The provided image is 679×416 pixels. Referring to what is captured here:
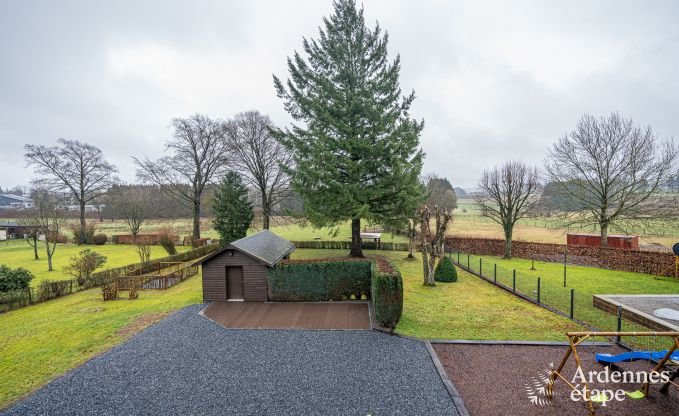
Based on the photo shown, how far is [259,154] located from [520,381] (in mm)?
27958

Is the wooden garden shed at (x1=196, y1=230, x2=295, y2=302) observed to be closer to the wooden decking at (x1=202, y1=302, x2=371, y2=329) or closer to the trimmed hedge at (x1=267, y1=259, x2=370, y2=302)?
the wooden decking at (x1=202, y1=302, x2=371, y2=329)

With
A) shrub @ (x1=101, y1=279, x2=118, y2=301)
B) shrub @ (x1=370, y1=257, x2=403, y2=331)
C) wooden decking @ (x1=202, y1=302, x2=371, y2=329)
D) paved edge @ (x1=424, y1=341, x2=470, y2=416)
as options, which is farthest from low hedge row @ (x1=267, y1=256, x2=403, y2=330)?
shrub @ (x1=101, y1=279, x2=118, y2=301)

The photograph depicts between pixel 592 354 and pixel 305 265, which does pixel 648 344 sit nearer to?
pixel 592 354

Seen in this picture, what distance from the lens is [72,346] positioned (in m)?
8.92

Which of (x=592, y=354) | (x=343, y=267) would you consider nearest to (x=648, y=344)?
(x=592, y=354)

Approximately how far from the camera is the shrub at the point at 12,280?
13.3 metres

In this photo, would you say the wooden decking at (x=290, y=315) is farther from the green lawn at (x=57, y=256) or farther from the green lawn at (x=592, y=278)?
the green lawn at (x=57, y=256)

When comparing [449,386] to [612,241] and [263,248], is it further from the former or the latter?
[612,241]

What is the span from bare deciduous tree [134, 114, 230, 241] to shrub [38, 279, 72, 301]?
14.7m

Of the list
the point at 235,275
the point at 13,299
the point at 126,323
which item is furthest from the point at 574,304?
the point at 13,299

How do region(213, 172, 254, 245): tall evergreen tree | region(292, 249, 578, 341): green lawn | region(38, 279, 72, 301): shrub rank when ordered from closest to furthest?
1. region(292, 249, 578, 341): green lawn
2. region(38, 279, 72, 301): shrub
3. region(213, 172, 254, 245): tall evergreen tree

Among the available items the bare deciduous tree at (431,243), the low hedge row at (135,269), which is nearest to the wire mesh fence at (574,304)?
the bare deciduous tree at (431,243)

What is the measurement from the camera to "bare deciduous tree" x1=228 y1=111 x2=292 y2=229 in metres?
28.6

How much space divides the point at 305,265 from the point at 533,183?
73.3 feet
